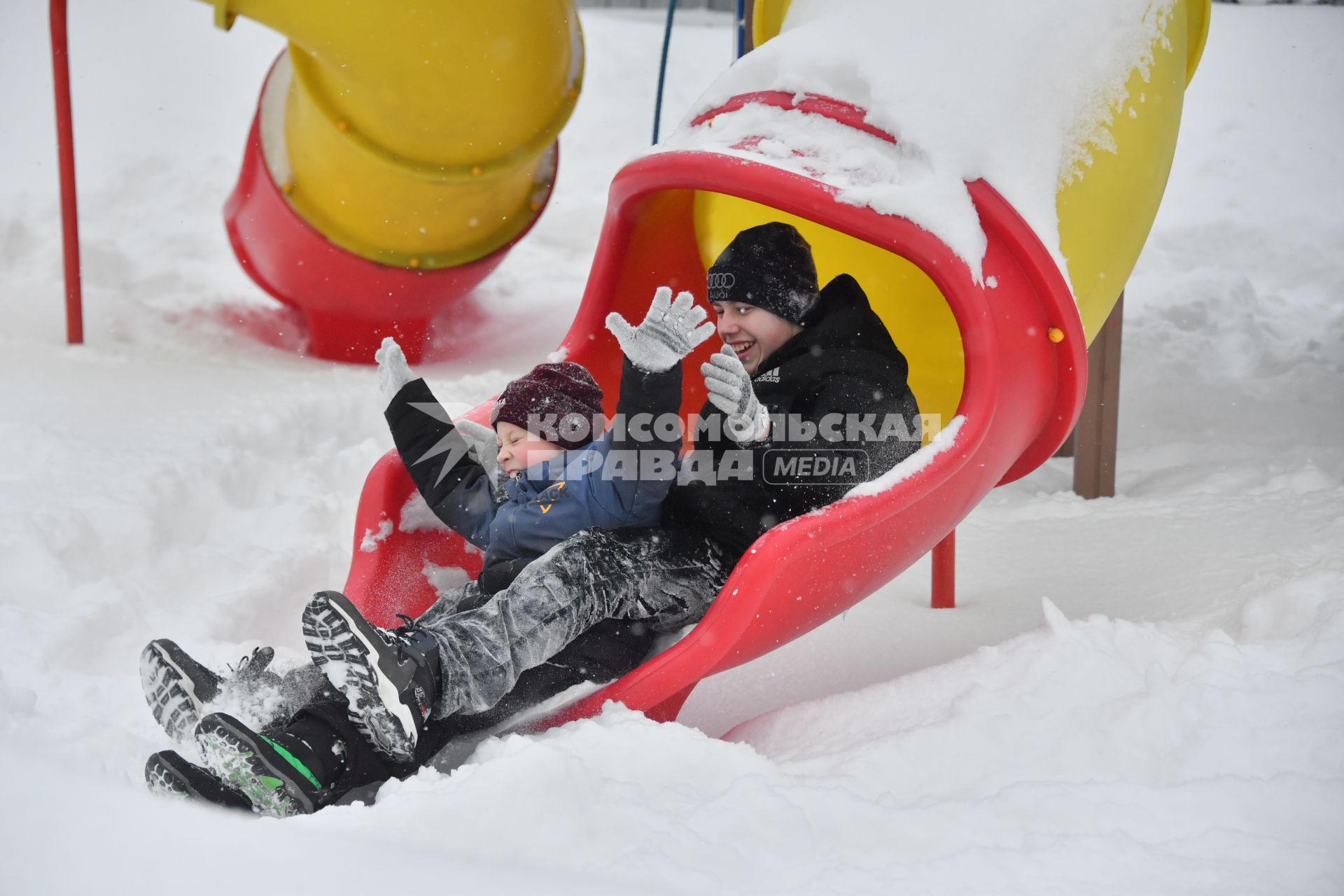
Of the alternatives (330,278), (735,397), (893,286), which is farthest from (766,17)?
(330,278)

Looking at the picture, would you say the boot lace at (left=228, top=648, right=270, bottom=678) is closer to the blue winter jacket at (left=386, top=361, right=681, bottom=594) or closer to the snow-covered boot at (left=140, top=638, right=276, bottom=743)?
the snow-covered boot at (left=140, top=638, right=276, bottom=743)

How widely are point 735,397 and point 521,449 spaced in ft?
1.39

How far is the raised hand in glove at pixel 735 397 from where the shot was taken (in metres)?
1.53

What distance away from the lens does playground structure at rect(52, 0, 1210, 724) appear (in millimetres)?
1583

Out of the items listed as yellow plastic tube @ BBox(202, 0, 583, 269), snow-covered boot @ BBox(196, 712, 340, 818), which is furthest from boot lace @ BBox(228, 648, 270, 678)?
yellow plastic tube @ BBox(202, 0, 583, 269)

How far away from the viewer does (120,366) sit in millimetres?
2896

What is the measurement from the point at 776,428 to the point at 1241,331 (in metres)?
2.36

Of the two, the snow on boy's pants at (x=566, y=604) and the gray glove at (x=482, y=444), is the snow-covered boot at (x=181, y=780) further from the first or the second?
the gray glove at (x=482, y=444)

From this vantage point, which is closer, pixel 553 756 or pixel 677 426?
pixel 553 756

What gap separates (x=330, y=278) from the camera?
3.27 meters

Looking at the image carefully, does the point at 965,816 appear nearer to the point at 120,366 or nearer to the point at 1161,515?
the point at 1161,515

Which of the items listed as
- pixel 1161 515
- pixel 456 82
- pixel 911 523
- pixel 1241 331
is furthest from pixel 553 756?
pixel 1241 331

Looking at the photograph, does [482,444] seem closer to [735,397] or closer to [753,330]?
[753,330]

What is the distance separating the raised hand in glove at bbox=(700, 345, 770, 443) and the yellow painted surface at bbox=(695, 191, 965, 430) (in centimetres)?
99
